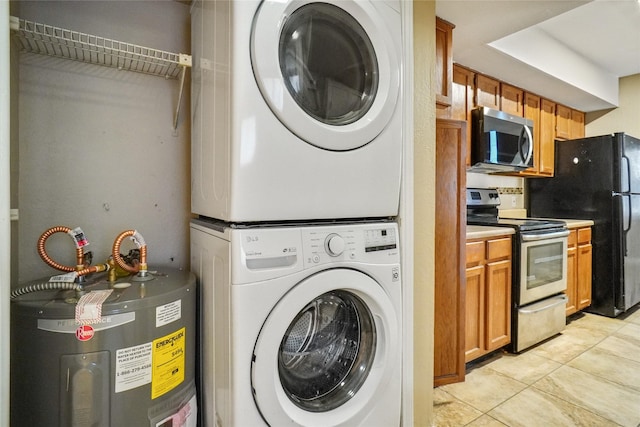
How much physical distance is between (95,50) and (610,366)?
3.36 m

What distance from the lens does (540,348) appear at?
2.39 m

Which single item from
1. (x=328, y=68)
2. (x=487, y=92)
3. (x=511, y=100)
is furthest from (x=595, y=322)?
(x=328, y=68)

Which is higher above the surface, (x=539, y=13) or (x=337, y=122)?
(x=539, y=13)

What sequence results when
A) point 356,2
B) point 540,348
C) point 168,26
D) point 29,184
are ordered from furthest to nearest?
point 540,348 < point 168,26 < point 29,184 < point 356,2

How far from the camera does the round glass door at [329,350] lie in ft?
3.51

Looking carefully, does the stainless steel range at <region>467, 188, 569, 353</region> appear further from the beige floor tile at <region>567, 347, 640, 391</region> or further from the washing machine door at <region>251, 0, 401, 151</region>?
the washing machine door at <region>251, 0, 401, 151</region>

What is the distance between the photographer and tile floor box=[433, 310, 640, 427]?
1.62 metres

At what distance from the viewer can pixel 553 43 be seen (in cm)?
270

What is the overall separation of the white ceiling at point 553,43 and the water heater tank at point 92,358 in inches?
79.6

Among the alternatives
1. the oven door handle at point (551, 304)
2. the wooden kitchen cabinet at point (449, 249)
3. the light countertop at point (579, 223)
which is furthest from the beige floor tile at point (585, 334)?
the wooden kitchen cabinet at point (449, 249)

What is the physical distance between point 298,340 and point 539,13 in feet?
7.13

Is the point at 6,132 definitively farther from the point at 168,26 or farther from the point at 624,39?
the point at 624,39

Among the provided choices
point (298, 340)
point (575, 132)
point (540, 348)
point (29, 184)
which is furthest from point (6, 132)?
point (575, 132)

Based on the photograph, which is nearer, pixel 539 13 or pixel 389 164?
pixel 389 164
